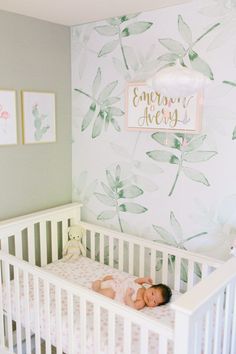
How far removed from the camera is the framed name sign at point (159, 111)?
2150 millimetres

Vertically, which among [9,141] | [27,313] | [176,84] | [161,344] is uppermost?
[176,84]

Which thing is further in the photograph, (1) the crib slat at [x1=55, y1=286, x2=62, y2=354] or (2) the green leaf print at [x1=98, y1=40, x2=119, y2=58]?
(2) the green leaf print at [x1=98, y1=40, x2=119, y2=58]

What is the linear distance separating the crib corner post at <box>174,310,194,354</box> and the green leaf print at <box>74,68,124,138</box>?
4.90 feet

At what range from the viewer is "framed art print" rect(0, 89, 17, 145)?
2365mm

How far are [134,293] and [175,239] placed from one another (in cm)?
43

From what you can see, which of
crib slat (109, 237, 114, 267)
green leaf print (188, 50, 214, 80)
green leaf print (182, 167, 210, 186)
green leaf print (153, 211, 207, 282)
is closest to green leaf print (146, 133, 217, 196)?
green leaf print (182, 167, 210, 186)

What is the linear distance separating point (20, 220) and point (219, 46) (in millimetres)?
1610

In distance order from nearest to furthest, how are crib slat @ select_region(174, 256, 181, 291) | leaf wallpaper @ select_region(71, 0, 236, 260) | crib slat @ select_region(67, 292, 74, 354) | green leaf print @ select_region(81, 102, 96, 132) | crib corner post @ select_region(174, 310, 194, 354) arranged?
crib corner post @ select_region(174, 310, 194, 354), crib slat @ select_region(67, 292, 74, 354), leaf wallpaper @ select_region(71, 0, 236, 260), crib slat @ select_region(174, 256, 181, 291), green leaf print @ select_region(81, 102, 96, 132)

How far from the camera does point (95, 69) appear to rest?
2.64m

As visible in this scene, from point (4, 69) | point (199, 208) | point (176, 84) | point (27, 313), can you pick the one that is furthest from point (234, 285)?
point (4, 69)

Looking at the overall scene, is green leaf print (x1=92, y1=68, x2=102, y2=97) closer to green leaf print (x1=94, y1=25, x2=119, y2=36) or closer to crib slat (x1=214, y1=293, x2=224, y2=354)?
green leaf print (x1=94, y1=25, x2=119, y2=36)

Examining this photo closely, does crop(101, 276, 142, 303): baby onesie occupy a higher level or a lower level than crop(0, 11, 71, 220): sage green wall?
lower

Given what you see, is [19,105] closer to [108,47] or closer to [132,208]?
[108,47]

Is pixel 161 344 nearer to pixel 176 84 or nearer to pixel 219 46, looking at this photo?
pixel 176 84
